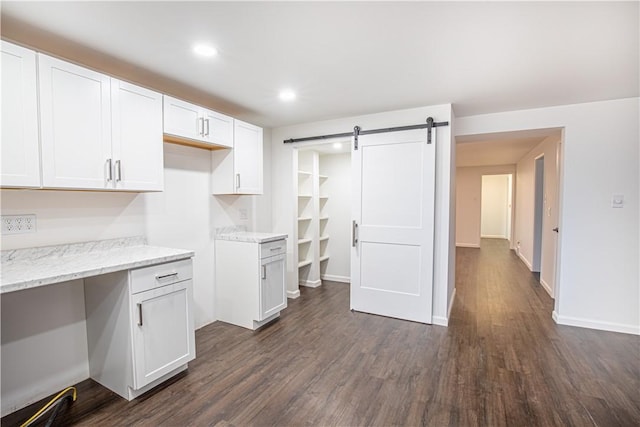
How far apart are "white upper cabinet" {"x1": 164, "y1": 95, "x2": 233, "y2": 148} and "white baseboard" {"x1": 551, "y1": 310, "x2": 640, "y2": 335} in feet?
12.9

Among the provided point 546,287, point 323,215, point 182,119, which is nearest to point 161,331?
point 182,119

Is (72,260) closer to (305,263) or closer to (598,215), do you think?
(305,263)

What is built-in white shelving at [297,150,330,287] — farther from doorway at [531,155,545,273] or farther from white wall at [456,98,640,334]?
doorway at [531,155,545,273]

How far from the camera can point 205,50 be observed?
2004 millimetres

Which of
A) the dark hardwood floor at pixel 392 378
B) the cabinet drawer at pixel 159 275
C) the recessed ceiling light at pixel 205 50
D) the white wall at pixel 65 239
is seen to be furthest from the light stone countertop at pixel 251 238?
the recessed ceiling light at pixel 205 50

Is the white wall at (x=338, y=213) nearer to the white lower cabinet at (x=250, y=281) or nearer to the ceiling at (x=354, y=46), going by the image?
the white lower cabinet at (x=250, y=281)

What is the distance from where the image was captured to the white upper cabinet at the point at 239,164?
10.4 ft

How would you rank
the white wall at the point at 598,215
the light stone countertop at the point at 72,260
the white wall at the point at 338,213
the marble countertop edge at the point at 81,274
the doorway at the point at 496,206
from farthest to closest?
the doorway at the point at 496,206 < the white wall at the point at 338,213 < the white wall at the point at 598,215 < the light stone countertop at the point at 72,260 < the marble countertop edge at the point at 81,274

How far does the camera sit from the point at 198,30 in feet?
5.81

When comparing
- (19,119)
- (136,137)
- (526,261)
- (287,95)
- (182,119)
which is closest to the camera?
(19,119)

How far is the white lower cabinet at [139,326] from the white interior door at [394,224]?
6.56ft

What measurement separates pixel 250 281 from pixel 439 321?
6.67ft

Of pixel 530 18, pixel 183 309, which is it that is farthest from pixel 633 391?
pixel 183 309

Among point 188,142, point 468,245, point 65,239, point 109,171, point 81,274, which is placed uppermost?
point 188,142
